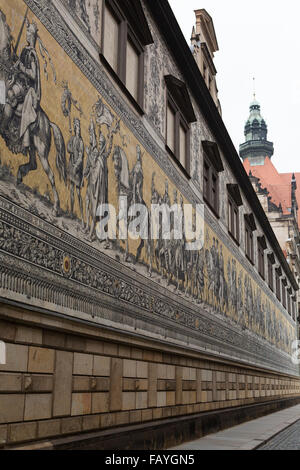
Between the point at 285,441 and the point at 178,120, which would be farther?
the point at 178,120

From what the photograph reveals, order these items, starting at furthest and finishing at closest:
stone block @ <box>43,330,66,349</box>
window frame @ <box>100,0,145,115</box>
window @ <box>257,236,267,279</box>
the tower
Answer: the tower < window @ <box>257,236,267,279</box> < window frame @ <box>100,0,145,115</box> < stone block @ <box>43,330,66,349</box>

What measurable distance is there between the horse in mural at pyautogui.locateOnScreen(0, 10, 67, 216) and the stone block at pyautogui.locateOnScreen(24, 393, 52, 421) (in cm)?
190

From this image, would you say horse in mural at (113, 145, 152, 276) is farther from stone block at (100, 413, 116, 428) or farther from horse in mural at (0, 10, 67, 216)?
stone block at (100, 413, 116, 428)

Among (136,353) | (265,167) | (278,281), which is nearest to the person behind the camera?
(136,353)

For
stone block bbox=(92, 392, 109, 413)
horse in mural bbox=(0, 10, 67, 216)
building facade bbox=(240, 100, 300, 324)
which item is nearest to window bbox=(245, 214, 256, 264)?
stone block bbox=(92, 392, 109, 413)

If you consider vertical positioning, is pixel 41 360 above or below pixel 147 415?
above

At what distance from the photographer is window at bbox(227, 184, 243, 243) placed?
56.9 feet

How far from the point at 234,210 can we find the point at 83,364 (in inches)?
481

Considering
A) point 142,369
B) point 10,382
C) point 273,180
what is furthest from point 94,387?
point 273,180

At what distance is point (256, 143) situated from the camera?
227ft

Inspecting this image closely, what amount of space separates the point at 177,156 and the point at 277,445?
5.94 m

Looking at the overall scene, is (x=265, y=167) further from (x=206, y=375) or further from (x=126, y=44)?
(x=126, y=44)

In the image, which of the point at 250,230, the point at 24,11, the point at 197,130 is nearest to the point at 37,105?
the point at 24,11

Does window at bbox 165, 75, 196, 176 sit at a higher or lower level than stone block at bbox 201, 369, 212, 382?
higher
